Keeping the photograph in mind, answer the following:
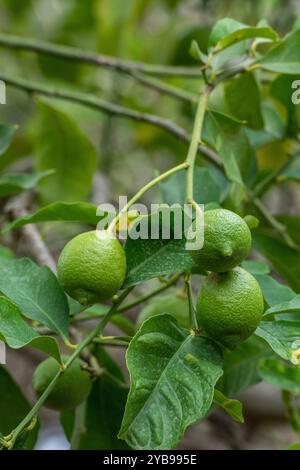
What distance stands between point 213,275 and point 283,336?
0.10 m

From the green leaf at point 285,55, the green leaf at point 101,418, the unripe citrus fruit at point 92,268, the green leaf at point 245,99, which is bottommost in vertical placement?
the green leaf at point 101,418

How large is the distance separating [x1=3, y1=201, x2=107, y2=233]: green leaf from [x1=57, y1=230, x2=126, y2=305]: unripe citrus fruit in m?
0.09

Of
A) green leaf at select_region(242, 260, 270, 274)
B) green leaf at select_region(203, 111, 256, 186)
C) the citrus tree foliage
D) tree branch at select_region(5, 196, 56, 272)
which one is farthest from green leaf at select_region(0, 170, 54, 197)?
green leaf at select_region(242, 260, 270, 274)

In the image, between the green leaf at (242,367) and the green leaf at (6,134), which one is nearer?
the green leaf at (242,367)

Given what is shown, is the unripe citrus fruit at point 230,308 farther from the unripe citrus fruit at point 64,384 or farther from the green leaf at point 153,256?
the unripe citrus fruit at point 64,384

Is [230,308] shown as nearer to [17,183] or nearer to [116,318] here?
[116,318]

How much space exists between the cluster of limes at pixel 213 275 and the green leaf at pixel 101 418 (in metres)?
0.29

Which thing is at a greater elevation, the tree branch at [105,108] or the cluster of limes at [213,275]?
the tree branch at [105,108]

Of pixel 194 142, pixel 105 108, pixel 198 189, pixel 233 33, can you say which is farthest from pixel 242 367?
pixel 105 108

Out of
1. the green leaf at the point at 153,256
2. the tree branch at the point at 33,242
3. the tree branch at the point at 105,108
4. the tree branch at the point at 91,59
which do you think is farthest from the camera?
the tree branch at the point at 91,59

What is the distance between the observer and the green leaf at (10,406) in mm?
1002

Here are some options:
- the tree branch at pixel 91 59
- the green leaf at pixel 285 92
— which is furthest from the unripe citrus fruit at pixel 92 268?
the tree branch at pixel 91 59

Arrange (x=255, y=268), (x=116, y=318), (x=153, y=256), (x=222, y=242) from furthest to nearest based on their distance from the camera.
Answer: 1. (x=116, y=318)
2. (x=255, y=268)
3. (x=153, y=256)
4. (x=222, y=242)

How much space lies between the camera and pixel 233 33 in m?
1.00
